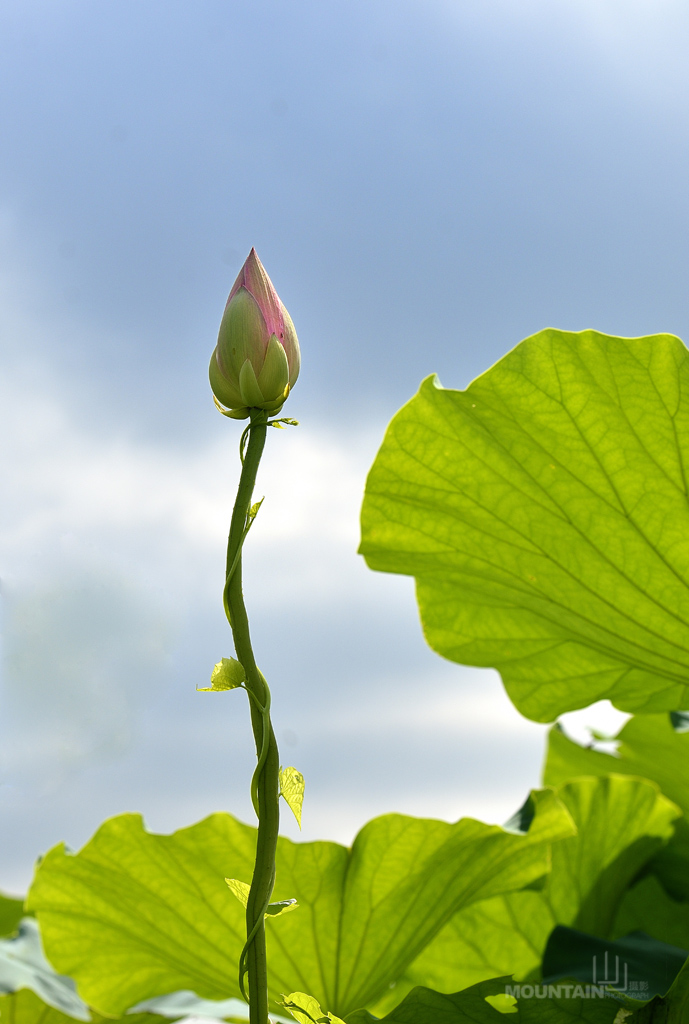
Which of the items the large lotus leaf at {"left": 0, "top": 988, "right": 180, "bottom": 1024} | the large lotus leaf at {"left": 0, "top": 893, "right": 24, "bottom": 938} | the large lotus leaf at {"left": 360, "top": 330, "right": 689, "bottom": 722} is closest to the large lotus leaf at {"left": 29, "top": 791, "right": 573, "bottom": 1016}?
the large lotus leaf at {"left": 0, "top": 988, "right": 180, "bottom": 1024}

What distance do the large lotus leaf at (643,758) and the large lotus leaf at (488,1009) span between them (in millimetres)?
617

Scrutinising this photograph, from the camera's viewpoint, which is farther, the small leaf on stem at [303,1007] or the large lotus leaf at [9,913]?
the large lotus leaf at [9,913]

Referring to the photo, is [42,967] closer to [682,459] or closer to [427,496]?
[427,496]

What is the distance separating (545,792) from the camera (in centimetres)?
86

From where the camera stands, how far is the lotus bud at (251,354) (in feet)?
1.05

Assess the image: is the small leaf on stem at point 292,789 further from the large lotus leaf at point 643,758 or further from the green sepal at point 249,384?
the large lotus leaf at point 643,758

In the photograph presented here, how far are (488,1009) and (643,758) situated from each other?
2.86 ft

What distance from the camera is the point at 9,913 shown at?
1.31 metres

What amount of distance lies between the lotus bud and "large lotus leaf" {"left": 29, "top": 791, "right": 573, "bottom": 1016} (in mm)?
654

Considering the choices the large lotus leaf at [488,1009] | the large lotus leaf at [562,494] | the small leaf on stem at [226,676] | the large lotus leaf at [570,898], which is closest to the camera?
the small leaf on stem at [226,676]

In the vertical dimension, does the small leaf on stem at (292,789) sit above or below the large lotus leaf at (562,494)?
below

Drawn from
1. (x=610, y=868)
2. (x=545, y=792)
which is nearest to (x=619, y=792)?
(x=610, y=868)

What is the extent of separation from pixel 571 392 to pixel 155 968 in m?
0.85

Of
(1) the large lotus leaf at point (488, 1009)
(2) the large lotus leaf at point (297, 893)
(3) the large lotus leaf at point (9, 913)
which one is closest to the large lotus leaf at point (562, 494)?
(2) the large lotus leaf at point (297, 893)
